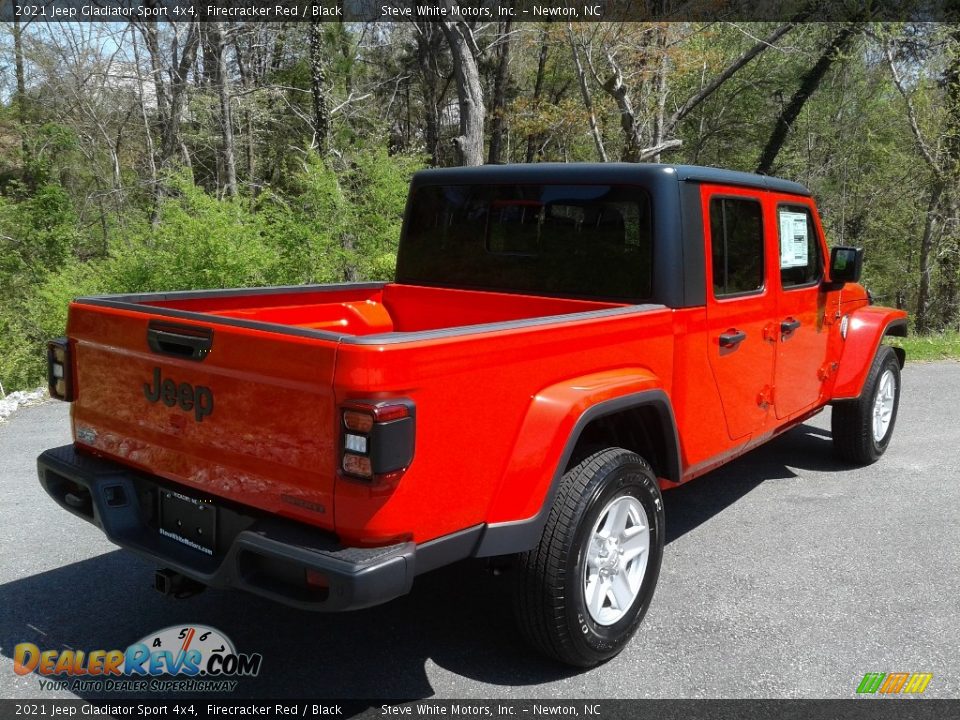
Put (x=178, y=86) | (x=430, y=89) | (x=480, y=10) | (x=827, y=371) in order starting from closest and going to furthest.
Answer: (x=827, y=371), (x=480, y=10), (x=178, y=86), (x=430, y=89)

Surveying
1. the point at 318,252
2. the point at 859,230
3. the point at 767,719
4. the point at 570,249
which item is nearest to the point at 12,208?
the point at 318,252

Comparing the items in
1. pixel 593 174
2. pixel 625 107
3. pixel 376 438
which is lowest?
pixel 376 438

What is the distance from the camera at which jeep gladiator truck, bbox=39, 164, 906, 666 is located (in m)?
2.39

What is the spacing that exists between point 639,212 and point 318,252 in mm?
6880

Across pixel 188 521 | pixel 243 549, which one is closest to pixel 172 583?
pixel 188 521

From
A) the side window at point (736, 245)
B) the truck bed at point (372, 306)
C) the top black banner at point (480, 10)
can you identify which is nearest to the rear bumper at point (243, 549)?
the truck bed at point (372, 306)

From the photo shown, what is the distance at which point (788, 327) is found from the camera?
441 cm

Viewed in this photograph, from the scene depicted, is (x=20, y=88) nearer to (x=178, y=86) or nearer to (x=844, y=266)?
(x=178, y=86)

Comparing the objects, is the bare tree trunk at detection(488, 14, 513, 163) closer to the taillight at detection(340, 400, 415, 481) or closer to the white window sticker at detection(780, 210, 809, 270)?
the white window sticker at detection(780, 210, 809, 270)

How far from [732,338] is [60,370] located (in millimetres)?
2990

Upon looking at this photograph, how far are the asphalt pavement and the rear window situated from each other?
147cm

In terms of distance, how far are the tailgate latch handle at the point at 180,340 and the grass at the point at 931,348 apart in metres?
9.11

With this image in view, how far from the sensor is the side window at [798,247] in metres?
4.48

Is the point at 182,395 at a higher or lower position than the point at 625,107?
lower
